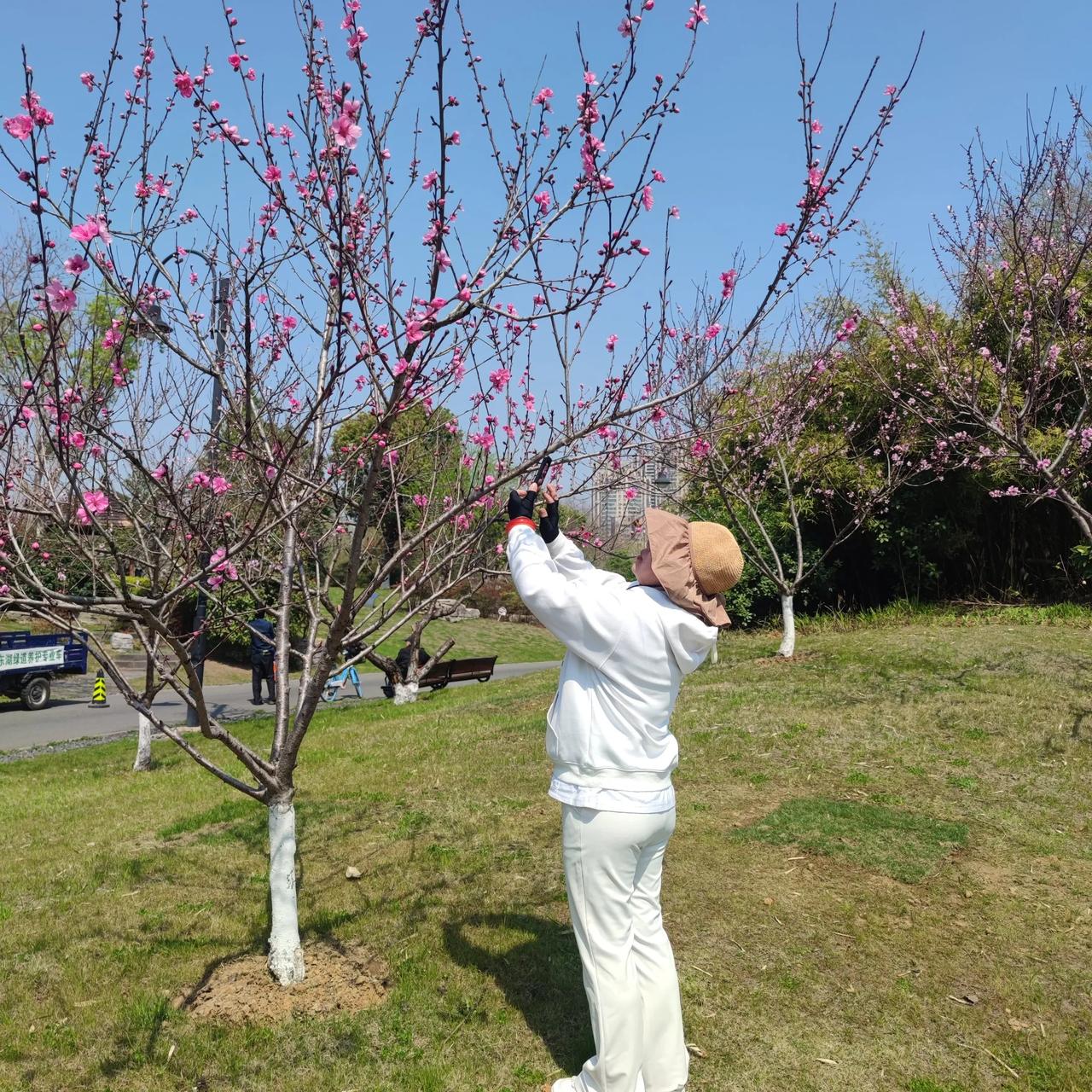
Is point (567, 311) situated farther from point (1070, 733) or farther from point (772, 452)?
point (772, 452)

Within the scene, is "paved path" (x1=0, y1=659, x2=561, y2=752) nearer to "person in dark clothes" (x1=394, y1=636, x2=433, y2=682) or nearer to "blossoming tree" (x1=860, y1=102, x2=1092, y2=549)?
"person in dark clothes" (x1=394, y1=636, x2=433, y2=682)

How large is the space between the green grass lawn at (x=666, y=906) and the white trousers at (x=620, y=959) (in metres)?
0.38

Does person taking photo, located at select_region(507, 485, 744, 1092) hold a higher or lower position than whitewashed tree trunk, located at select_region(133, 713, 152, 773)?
higher

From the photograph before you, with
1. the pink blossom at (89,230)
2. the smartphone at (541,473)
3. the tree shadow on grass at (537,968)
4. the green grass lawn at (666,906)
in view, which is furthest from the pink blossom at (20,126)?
the tree shadow on grass at (537,968)

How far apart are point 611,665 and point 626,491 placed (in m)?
4.76

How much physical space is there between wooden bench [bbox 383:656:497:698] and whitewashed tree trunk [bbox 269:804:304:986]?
9100 mm

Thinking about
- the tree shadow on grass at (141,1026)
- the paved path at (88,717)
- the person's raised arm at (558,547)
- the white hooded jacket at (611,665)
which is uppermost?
the person's raised arm at (558,547)

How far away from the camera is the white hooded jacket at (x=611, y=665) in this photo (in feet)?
9.00

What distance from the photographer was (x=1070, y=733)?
697 centimetres

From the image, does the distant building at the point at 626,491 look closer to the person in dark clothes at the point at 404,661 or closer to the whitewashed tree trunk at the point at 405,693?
the whitewashed tree trunk at the point at 405,693

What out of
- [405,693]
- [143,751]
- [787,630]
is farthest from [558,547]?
[405,693]

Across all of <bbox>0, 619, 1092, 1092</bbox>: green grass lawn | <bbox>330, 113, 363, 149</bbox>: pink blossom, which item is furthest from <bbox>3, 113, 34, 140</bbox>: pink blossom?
<bbox>0, 619, 1092, 1092</bbox>: green grass lawn

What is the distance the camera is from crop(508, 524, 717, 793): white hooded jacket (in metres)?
2.74

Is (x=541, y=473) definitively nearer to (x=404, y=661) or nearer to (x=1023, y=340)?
(x=1023, y=340)
